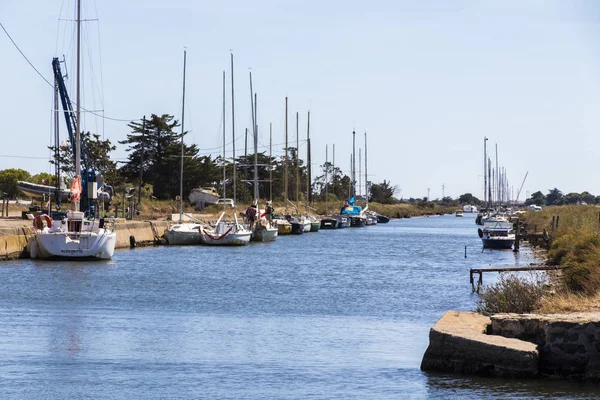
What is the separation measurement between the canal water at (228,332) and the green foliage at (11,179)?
152 feet

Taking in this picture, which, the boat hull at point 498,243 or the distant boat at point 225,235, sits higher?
the distant boat at point 225,235

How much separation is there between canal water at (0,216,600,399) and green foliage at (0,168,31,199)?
152 ft

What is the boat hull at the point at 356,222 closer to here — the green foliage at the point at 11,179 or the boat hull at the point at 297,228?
the boat hull at the point at 297,228

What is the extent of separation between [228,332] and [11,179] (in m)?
73.0

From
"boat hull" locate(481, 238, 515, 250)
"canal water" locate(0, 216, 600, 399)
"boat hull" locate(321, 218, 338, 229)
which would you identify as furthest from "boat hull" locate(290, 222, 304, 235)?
"canal water" locate(0, 216, 600, 399)

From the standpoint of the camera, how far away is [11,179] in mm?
92375

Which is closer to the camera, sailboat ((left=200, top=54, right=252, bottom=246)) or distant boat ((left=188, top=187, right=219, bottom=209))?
sailboat ((left=200, top=54, right=252, bottom=246))

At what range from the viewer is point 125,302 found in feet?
102

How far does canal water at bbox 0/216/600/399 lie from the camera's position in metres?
17.1

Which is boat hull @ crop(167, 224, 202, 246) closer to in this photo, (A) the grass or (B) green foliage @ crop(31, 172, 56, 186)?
(B) green foliage @ crop(31, 172, 56, 186)

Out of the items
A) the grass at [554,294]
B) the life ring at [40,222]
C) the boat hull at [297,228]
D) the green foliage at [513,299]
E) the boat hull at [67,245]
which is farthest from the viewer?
the boat hull at [297,228]

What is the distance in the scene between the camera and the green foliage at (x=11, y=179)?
90938 mm

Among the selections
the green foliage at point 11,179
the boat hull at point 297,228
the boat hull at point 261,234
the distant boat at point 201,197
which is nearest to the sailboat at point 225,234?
the boat hull at point 261,234

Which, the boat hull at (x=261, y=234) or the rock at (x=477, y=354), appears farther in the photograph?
the boat hull at (x=261, y=234)
